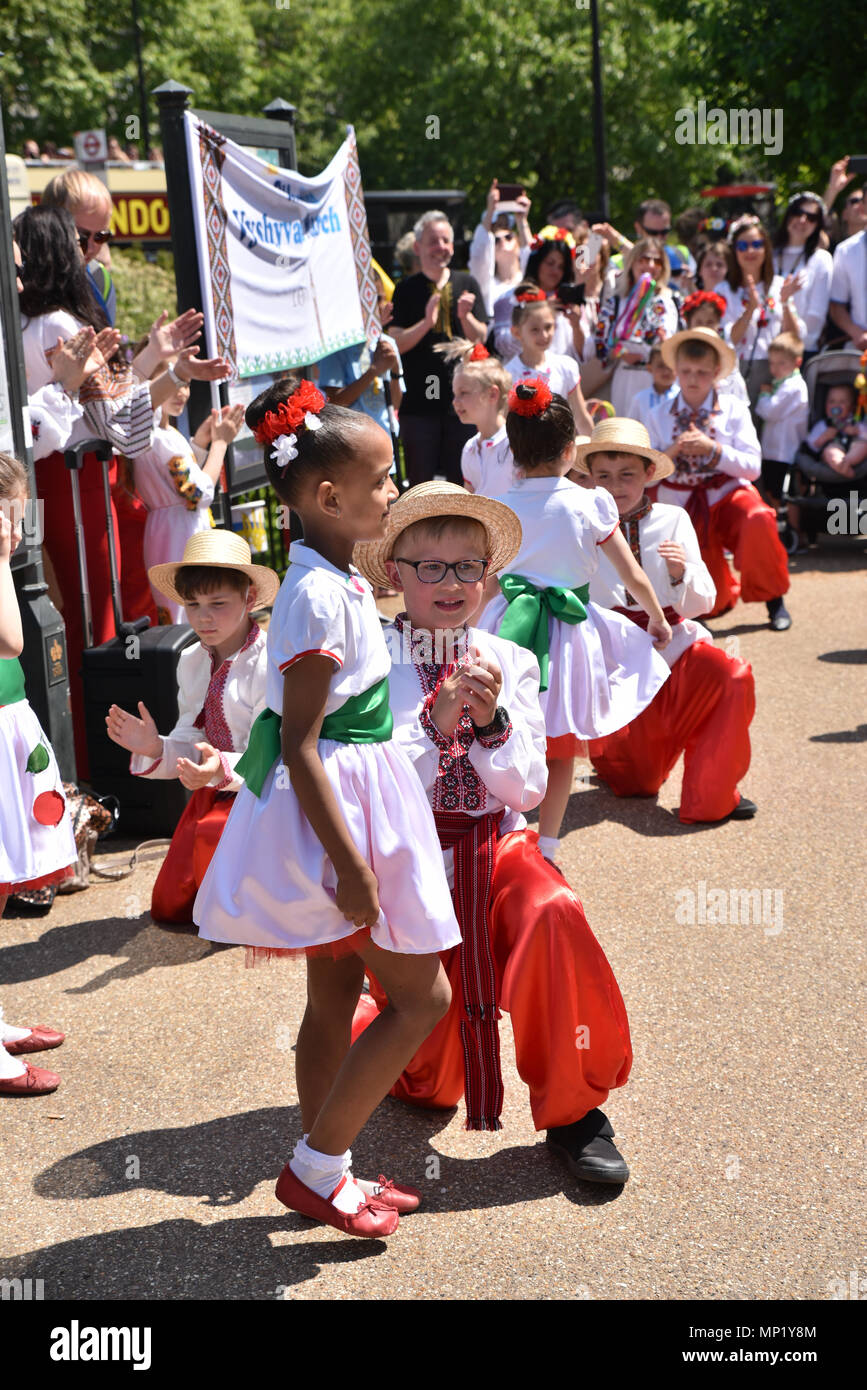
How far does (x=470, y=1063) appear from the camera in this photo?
3434 mm

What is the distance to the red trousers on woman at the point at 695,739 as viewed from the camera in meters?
5.68

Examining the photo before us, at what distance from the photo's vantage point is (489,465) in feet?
20.5

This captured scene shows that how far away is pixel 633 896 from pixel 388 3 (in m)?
40.8

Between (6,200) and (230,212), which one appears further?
(230,212)

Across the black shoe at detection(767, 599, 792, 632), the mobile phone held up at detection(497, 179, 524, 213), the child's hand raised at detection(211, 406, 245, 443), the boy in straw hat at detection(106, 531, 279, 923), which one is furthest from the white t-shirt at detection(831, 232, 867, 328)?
the boy in straw hat at detection(106, 531, 279, 923)

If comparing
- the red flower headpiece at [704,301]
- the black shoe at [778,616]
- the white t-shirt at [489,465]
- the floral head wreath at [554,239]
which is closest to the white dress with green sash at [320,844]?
the white t-shirt at [489,465]

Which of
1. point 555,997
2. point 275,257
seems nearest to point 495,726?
point 555,997

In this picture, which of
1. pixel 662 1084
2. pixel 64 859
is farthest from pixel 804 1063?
pixel 64 859

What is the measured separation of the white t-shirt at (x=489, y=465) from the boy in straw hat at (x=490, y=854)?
2.65 metres

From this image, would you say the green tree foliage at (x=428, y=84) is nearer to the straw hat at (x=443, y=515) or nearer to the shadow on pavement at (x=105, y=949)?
the shadow on pavement at (x=105, y=949)

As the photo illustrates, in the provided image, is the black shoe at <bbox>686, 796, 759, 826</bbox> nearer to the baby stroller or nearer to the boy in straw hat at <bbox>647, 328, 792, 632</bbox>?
the boy in straw hat at <bbox>647, 328, 792, 632</bbox>

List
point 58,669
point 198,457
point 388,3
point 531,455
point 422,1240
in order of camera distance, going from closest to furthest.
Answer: point 422,1240 < point 531,455 < point 58,669 < point 198,457 < point 388,3

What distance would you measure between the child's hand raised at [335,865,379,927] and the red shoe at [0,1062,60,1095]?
140 centimetres

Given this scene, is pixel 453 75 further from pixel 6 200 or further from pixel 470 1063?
pixel 470 1063
